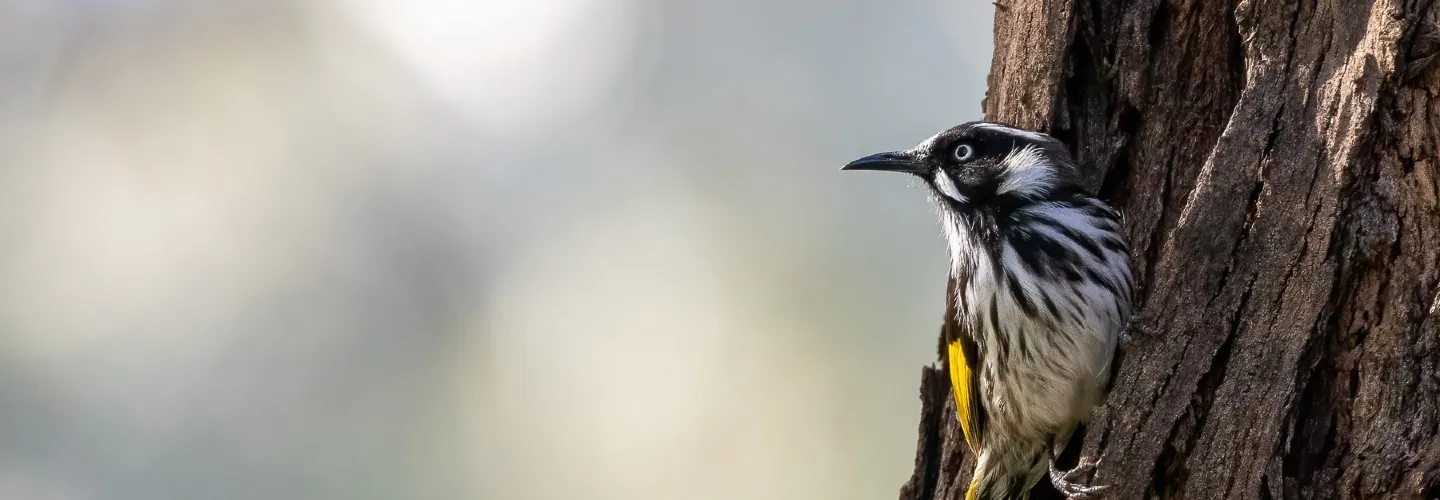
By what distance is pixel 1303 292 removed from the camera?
9.53 feet

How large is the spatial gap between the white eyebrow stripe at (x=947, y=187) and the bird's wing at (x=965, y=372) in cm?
26

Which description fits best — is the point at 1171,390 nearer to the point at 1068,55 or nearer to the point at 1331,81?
the point at 1331,81

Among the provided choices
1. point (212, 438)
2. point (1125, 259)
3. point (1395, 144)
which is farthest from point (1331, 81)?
point (212, 438)

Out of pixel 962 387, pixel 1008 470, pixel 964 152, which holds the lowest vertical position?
pixel 1008 470

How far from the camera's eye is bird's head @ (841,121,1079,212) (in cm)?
370

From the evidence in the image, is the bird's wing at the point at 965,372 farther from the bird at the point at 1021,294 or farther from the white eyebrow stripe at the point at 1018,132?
the white eyebrow stripe at the point at 1018,132

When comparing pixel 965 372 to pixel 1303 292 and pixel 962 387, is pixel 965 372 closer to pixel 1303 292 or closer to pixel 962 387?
pixel 962 387

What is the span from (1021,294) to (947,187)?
0.57 metres

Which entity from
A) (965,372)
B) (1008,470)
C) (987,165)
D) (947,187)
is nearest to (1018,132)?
(987,165)

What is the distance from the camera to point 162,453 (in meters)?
5.97

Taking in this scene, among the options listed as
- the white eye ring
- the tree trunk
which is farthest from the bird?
the tree trunk

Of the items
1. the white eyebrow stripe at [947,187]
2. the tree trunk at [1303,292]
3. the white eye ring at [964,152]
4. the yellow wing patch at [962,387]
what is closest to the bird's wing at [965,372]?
the yellow wing patch at [962,387]

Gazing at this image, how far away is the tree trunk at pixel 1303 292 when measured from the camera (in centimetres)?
281

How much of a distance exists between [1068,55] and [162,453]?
4634 mm
